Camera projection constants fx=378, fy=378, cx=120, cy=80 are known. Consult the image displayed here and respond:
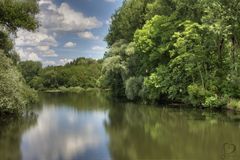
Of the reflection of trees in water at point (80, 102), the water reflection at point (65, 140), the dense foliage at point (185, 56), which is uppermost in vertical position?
the dense foliage at point (185, 56)

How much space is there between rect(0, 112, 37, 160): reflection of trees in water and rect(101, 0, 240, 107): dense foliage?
14441 millimetres

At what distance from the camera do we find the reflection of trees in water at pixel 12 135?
16322mm

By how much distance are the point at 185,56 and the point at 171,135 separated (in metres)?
15.8

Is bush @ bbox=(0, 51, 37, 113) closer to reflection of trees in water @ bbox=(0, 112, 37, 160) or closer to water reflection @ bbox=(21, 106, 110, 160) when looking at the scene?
reflection of trees in water @ bbox=(0, 112, 37, 160)

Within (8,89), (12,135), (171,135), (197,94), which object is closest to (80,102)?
(197,94)

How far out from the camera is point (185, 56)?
34969mm

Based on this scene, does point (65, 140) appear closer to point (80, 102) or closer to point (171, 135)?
point (171, 135)

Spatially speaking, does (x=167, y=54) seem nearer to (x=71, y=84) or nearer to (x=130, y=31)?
(x=130, y=31)

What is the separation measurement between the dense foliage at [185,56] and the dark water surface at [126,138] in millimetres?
4376

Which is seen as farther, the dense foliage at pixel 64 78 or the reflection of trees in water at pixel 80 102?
the dense foliage at pixel 64 78

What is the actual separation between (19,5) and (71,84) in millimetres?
85660

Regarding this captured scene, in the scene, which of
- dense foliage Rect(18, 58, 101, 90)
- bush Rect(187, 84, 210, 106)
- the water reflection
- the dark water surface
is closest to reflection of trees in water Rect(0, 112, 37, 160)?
the dark water surface

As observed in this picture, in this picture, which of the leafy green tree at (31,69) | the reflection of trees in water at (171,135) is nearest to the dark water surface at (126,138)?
the reflection of trees in water at (171,135)

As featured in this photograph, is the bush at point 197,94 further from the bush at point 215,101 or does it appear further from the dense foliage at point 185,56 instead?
the bush at point 215,101
